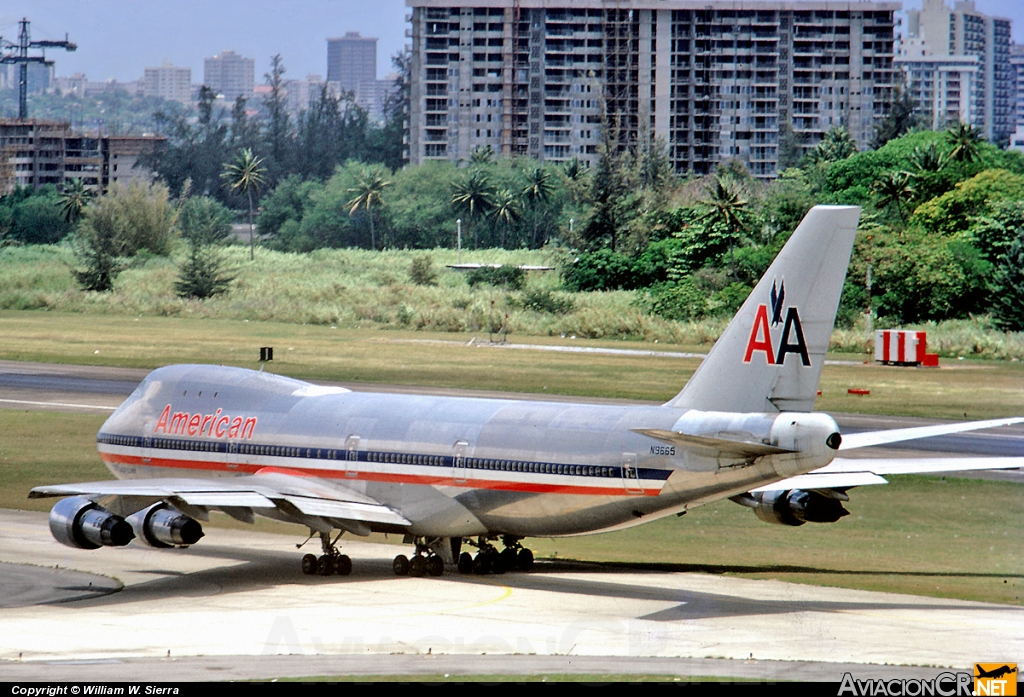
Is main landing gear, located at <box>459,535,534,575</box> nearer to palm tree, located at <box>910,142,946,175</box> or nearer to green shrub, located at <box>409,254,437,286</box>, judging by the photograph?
green shrub, located at <box>409,254,437,286</box>

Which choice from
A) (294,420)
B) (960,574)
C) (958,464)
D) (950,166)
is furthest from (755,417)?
(950,166)

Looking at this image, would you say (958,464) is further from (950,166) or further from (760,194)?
(760,194)

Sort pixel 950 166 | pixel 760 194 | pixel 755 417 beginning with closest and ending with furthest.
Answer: pixel 755 417 → pixel 950 166 → pixel 760 194

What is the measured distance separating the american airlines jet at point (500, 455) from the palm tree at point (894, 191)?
102 meters

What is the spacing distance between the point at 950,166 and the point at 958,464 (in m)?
115

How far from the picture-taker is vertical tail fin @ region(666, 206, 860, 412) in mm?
32031

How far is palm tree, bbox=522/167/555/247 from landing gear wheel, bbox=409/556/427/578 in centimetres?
7405

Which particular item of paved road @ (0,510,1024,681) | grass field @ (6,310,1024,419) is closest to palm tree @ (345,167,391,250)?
grass field @ (6,310,1024,419)

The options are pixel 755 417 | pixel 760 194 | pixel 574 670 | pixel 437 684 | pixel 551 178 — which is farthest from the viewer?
pixel 760 194

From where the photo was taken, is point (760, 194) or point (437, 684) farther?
point (760, 194)

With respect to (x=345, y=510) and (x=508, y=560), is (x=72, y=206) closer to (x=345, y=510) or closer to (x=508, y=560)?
(x=345, y=510)

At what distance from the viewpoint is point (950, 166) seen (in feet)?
470

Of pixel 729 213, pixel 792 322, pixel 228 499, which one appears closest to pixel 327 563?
pixel 228 499

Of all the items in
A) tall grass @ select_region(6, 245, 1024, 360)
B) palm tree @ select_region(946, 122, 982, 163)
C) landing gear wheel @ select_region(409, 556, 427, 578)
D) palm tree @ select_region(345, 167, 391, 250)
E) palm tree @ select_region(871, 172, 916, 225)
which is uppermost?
palm tree @ select_region(946, 122, 982, 163)
